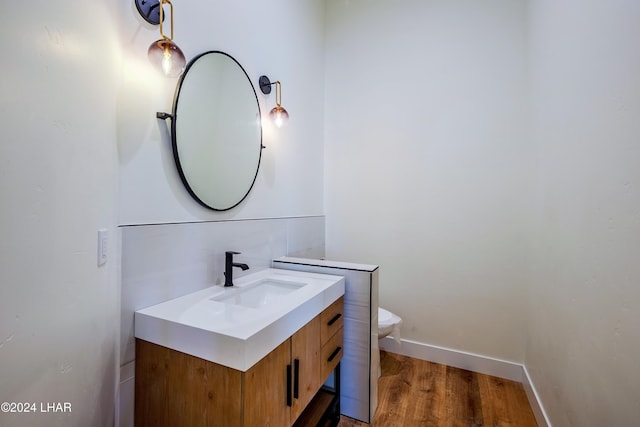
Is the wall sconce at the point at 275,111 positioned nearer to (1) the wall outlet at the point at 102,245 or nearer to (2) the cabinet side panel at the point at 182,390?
(1) the wall outlet at the point at 102,245

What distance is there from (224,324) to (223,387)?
7.3 inches

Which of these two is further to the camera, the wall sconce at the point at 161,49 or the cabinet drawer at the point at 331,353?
the cabinet drawer at the point at 331,353

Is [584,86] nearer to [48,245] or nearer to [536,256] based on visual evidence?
[536,256]

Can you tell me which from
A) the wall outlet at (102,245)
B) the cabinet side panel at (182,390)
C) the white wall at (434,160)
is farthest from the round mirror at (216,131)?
the white wall at (434,160)

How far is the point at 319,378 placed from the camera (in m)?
1.29

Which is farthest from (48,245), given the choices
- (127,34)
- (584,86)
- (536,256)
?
(536,256)

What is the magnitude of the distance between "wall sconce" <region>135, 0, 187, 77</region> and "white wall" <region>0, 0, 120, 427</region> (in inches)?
5.2

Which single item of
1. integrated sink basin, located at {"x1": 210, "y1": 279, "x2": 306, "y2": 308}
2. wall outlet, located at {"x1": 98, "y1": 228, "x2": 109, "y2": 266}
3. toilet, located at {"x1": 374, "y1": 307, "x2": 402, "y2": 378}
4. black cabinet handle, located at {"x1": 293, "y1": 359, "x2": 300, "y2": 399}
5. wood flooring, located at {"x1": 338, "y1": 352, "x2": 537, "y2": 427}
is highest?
wall outlet, located at {"x1": 98, "y1": 228, "x2": 109, "y2": 266}

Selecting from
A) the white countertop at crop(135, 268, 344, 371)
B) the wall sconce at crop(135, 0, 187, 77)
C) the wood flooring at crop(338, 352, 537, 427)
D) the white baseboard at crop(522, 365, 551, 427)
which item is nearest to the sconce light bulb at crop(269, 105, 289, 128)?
the wall sconce at crop(135, 0, 187, 77)

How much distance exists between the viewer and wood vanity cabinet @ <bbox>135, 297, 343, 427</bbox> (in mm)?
857

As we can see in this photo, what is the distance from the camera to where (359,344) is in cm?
161

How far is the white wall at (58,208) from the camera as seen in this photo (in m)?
0.62

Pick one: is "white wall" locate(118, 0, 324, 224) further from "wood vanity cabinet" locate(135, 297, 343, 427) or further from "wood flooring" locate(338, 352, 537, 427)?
"wood flooring" locate(338, 352, 537, 427)

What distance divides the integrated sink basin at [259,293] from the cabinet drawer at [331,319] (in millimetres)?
189
